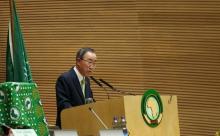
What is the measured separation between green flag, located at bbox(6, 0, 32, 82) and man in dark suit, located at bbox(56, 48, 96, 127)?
42cm

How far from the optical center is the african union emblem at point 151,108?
4.54m

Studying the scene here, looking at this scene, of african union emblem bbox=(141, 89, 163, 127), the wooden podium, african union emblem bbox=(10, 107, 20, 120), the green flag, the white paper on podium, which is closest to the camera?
the white paper on podium

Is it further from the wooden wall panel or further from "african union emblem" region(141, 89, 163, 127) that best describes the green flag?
the wooden wall panel

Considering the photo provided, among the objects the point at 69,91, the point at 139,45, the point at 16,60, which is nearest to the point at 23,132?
the point at 69,91

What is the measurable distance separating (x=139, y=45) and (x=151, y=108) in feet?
9.29

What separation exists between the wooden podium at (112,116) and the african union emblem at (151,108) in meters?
0.04

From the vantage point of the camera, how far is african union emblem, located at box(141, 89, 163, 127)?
4540 millimetres

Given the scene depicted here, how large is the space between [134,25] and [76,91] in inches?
93.7

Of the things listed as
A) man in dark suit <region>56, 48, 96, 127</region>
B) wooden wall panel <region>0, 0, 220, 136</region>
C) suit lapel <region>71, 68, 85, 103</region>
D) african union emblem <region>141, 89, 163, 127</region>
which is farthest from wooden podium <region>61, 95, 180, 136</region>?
wooden wall panel <region>0, 0, 220, 136</region>

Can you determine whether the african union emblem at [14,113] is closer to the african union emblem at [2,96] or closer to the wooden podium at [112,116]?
the african union emblem at [2,96]

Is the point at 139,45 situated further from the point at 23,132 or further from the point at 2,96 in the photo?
the point at 23,132

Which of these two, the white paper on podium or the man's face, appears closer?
the white paper on podium

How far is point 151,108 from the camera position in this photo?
462cm

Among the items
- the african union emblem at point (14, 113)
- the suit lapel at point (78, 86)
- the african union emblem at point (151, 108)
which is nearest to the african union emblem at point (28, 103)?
the african union emblem at point (14, 113)
